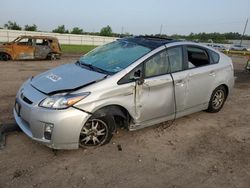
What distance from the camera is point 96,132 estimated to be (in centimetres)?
414

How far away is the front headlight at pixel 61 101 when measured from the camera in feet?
12.2

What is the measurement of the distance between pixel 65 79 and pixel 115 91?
2.60 feet

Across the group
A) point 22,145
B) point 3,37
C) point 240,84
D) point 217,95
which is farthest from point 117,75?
point 3,37

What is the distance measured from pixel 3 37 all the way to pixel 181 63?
36010mm

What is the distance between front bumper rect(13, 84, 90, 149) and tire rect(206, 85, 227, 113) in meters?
3.20

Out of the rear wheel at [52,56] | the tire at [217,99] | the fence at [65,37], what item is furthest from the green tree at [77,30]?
the tire at [217,99]

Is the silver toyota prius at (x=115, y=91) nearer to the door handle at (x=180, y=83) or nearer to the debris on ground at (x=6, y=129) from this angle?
the door handle at (x=180, y=83)

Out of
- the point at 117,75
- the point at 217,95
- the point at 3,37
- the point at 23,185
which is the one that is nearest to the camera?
the point at 23,185

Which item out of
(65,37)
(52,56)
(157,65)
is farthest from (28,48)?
(65,37)

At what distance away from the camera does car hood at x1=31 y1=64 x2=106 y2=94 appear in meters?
3.94

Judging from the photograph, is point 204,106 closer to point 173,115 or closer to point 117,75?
point 173,115

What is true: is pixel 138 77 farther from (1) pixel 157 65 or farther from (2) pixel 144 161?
(2) pixel 144 161

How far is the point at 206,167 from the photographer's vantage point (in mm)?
3877

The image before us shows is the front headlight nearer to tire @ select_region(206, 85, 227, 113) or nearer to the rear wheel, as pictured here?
tire @ select_region(206, 85, 227, 113)
